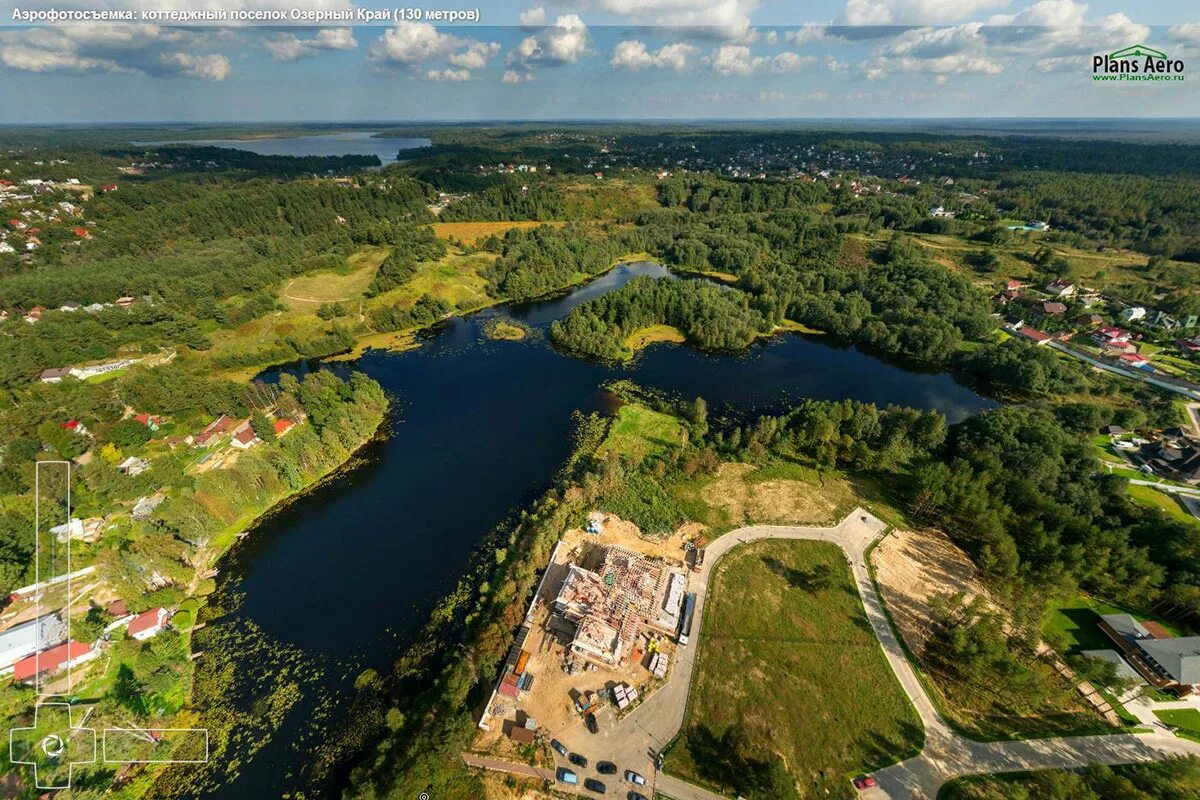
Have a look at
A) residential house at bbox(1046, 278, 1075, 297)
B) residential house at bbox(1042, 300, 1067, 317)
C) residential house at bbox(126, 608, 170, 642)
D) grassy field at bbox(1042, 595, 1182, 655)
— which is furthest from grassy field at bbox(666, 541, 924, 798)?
residential house at bbox(1046, 278, 1075, 297)

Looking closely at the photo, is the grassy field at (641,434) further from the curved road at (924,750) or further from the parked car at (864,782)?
the parked car at (864,782)

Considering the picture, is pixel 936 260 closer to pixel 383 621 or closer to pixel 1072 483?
pixel 1072 483

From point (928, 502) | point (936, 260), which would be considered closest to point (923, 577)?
point (928, 502)

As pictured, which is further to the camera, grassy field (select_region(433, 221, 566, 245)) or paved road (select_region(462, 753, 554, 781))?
grassy field (select_region(433, 221, 566, 245))

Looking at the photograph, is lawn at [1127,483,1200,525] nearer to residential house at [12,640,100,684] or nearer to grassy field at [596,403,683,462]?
grassy field at [596,403,683,462]

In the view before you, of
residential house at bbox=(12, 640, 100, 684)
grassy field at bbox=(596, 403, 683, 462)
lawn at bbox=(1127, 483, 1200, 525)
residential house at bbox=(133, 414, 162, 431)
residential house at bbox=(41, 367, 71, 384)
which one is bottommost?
residential house at bbox=(12, 640, 100, 684)

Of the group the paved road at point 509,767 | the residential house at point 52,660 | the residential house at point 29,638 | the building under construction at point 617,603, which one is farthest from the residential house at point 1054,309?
the residential house at point 29,638

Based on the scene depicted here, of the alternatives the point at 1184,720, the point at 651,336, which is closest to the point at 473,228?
the point at 651,336
